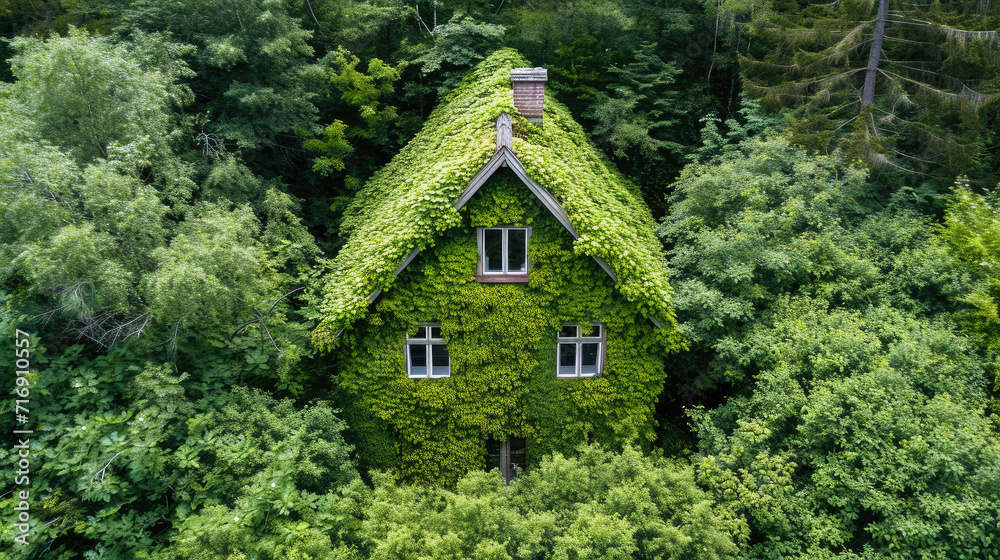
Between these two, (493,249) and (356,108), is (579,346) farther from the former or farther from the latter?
(356,108)

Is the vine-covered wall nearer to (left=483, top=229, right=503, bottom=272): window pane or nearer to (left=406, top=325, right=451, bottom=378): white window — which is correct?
(left=406, top=325, right=451, bottom=378): white window

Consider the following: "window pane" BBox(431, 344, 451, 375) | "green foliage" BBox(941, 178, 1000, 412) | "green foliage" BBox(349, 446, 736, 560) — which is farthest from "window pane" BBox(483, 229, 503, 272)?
"green foliage" BBox(941, 178, 1000, 412)

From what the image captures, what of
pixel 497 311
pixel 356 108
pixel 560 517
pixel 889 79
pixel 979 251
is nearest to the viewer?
pixel 560 517

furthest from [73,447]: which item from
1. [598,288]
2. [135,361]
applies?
[598,288]

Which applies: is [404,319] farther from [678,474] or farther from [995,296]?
[995,296]

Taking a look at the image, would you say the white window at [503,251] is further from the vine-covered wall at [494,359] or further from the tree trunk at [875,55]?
the tree trunk at [875,55]

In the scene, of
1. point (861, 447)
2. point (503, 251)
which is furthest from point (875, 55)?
point (503, 251)
